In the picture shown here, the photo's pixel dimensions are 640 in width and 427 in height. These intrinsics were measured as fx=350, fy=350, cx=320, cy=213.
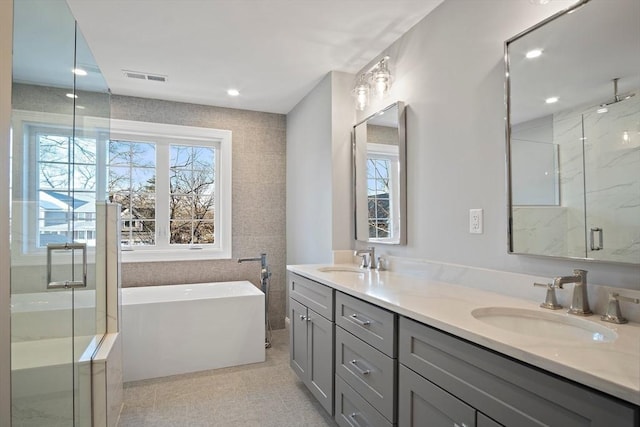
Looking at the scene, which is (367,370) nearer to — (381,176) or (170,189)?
(381,176)

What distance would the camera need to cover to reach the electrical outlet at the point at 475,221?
176cm

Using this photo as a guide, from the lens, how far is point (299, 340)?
2.50 meters

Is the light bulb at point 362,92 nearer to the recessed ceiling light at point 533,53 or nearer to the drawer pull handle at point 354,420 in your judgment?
the recessed ceiling light at point 533,53

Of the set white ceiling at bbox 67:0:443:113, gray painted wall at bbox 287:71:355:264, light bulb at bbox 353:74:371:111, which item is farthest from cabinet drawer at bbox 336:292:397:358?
white ceiling at bbox 67:0:443:113

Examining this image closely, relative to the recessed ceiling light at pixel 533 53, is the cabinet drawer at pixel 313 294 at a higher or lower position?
lower

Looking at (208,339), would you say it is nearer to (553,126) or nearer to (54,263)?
(54,263)

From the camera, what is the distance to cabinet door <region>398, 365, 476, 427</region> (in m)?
1.10

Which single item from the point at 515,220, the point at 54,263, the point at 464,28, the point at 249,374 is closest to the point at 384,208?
the point at 515,220

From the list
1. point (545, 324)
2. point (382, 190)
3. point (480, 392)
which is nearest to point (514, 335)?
point (480, 392)

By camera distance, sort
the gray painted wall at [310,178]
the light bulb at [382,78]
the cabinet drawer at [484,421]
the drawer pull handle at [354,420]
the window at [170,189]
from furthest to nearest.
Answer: the window at [170,189] → the gray painted wall at [310,178] → the light bulb at [382,78] → the drawer pull handle at [354,420] → the cabinet drawer at [484,421]

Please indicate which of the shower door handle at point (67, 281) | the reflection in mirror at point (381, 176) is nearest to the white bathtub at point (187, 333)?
the shower door handle at point (67, 281)

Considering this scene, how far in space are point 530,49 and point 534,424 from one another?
1431mm

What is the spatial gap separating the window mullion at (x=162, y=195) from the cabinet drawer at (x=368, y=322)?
2.58m

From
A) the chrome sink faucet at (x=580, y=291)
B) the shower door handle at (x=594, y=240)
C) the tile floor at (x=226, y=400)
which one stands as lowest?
the tile floor at (x=226, y=400)
